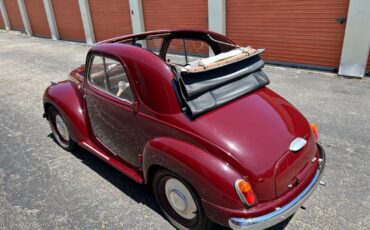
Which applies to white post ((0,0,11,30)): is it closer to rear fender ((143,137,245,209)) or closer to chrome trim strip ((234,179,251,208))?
rear fender ((143,137,245,209))

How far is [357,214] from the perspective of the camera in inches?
126

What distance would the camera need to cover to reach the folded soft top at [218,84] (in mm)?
2848

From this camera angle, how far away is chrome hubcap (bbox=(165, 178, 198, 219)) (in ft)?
9.34

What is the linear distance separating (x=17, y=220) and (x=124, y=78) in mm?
1964

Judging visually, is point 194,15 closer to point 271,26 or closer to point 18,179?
point 271,26

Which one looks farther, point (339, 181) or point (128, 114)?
point (339, 181)

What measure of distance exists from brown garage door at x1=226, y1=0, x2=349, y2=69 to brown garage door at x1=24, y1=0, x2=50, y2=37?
41.5 feet

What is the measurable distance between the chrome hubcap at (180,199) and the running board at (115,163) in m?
0.43

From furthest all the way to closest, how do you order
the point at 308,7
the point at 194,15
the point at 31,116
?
1. the point at 194,15
2. the point at 308,7
3. the point at 31,116

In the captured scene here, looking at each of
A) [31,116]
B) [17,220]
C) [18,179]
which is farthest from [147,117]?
[31,116]

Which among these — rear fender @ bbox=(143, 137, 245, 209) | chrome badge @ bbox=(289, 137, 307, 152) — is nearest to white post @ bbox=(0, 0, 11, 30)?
rear fender @ bbox=(143, 137, 245, 209)

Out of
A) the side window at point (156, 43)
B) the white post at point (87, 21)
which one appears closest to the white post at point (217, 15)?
the side window at point (156, 43)

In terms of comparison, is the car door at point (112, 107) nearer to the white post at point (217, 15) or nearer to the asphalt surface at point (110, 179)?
the asphalt surface at point (110, 179)

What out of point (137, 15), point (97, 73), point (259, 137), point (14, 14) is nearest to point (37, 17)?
point (14, 14)
